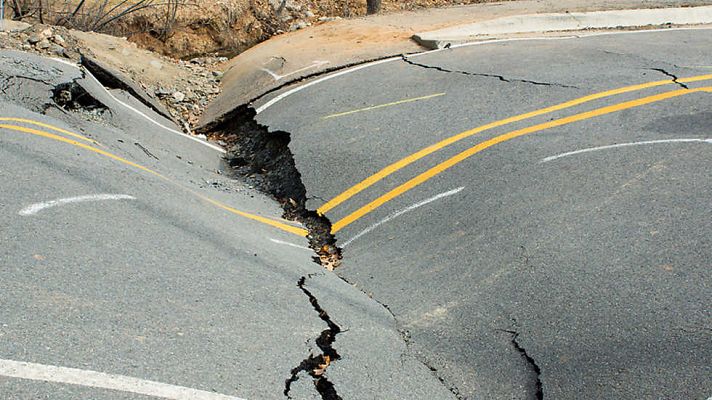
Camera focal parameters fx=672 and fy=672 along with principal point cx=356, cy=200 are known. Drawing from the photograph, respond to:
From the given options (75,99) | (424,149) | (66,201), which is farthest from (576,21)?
(66,201)

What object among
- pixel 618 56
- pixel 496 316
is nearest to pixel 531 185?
pixel 496 316

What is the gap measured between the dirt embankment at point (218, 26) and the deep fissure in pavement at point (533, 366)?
1560 cm

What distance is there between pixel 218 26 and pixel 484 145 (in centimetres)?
1327

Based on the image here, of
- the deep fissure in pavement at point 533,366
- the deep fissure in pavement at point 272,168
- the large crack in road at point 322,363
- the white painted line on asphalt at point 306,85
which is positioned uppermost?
the white painted line on asphalt at point 306,85

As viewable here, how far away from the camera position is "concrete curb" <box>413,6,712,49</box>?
49.2ft

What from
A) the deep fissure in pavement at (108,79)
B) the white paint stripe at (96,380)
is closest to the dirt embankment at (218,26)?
the deep fissure in pavement at (108,79)

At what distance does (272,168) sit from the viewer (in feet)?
35.7

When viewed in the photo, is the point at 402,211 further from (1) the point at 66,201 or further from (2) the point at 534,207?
(1) the point at 66,201

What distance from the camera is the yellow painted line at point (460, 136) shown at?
30.2 ft

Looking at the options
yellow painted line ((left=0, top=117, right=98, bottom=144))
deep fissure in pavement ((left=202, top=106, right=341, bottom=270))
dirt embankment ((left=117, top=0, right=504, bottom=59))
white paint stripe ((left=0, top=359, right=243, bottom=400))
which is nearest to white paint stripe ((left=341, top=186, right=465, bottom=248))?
deep fissure in pavement ((left=202, top=106, right=341, bottom=270))

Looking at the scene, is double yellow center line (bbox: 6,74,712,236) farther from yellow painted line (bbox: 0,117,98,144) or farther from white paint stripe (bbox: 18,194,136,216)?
white paint stripe (bbox: 18,194,136,216)

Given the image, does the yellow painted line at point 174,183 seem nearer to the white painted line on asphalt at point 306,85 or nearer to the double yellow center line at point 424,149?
the double yellow center line at point 424,149

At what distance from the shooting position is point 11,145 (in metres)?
7.52

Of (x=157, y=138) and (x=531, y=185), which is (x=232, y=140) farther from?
(x=531, y=185)
